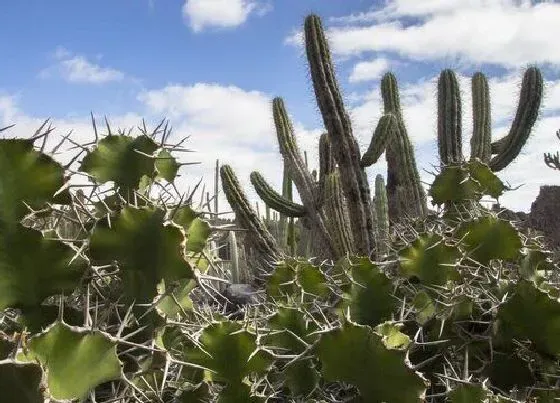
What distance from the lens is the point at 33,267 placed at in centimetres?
125

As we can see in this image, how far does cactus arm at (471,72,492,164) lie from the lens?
33.2ft

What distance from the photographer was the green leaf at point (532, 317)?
4.78 ft

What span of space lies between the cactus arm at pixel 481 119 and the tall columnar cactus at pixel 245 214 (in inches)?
137

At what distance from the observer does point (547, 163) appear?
25.7ft

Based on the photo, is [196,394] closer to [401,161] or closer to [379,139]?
[379,139]

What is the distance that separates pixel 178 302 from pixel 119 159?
1.09ft

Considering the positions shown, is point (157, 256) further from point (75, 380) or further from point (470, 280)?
point (470, 280)

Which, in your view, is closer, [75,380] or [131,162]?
[75,380]

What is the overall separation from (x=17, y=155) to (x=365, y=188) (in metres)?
7.20

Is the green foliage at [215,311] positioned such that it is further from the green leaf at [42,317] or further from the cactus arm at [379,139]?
the cactus arm at [379,139]

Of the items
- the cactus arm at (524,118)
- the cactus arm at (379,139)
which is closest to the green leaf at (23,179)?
the cactus arm at (379,139)

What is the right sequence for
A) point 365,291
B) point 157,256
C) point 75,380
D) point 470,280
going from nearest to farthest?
1. point 75,380
2. point 157,256
3. point 365,291
4. point 470,280

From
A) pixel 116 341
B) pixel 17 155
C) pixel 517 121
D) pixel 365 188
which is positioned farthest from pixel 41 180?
pixel 517 121

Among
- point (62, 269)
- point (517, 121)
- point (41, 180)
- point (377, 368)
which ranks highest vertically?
point (517, 121)
